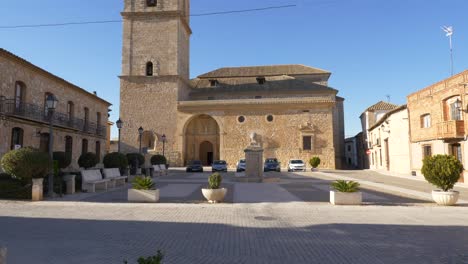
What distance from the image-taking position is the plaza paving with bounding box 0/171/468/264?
4832 mm

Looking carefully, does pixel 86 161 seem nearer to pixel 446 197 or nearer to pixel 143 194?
pixel 143 194

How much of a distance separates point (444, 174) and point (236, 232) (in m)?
7.93

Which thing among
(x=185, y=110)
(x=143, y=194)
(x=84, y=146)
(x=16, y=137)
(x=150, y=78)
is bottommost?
(x=143, y=194)

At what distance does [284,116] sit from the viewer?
125 feet

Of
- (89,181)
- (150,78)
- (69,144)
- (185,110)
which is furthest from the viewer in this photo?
(150,78)

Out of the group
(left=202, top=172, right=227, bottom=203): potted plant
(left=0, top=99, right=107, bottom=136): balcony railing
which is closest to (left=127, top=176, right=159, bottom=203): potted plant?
(left=202, top=172, right=227, bottom=203): potted plant

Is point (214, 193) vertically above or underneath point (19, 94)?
underneath

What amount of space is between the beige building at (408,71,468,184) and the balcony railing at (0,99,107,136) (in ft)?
85.6

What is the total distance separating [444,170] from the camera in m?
10.1

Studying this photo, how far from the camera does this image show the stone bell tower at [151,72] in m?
38.9

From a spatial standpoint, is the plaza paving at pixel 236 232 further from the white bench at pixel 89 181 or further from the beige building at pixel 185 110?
the beige building at pixel 185 110

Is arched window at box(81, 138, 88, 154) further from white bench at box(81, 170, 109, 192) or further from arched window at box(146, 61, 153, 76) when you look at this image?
arched window at box(146, 61, 153, 76)

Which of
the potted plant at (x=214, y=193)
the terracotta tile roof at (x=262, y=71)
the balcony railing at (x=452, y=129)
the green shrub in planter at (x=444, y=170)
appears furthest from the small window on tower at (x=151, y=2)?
the green shrub in planter at (x=444, y=170)

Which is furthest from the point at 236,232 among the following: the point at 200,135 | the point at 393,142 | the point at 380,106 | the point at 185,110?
the point at 380,106
